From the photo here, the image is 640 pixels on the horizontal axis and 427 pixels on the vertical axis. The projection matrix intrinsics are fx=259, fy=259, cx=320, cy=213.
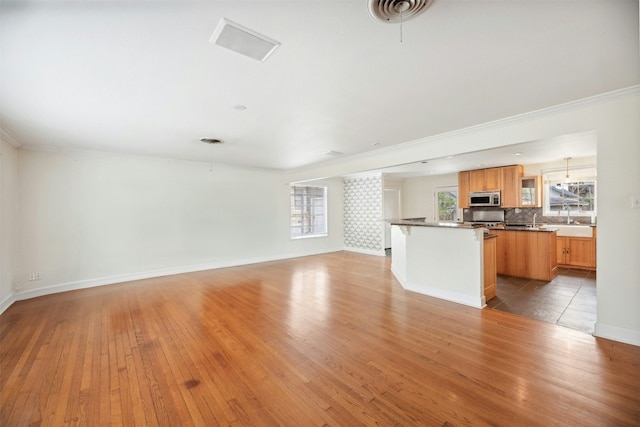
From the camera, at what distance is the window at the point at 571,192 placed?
229 inches

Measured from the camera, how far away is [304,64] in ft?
6.68

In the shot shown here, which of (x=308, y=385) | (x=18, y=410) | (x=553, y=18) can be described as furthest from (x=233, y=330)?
(x=553, y=18)

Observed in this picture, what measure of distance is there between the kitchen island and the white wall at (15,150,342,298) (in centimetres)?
412

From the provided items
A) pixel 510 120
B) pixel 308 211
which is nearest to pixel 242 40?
pixel 510 120

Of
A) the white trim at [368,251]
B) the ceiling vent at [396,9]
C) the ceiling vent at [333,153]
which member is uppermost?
the ceiling vent at [396,9]

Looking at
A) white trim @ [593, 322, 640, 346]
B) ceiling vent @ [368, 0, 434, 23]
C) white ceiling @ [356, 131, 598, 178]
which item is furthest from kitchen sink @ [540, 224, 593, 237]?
ceiling vent @ [368, 0, 434, 23]

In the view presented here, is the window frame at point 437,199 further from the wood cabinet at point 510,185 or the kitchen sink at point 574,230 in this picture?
the kitchen sink at point 574,230

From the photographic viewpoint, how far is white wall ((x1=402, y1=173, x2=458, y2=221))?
8.26m

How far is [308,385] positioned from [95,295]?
434 cm

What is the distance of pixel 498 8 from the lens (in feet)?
4.87

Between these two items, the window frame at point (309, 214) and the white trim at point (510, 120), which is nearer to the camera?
the white trim at point (510, 120)

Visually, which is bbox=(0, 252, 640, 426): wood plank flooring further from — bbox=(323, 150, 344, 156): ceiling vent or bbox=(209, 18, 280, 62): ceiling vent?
bbox=(323, 150, 344, 156): ceiling vent

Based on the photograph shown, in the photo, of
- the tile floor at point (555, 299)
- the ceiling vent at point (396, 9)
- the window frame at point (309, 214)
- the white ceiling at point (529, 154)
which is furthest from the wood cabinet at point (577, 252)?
the ceiling vent at point (396, 9)

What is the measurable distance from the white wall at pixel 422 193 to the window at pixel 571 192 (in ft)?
7.31
